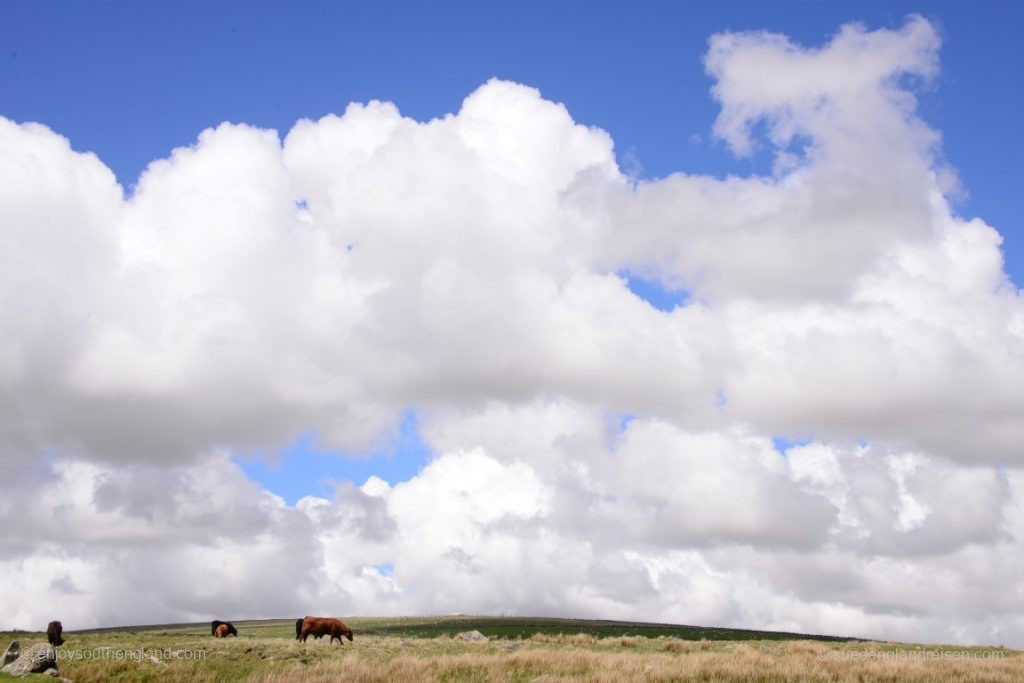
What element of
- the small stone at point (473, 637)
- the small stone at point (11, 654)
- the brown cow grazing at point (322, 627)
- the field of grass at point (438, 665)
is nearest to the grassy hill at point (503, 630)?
the small stone at point (473, 637)

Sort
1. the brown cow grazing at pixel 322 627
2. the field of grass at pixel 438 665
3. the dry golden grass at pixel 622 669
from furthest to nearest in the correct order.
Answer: the brown cow grazing at pixel 322 627, the field of grass at pixel 438 665, the dry golden grass at pixel 622 669

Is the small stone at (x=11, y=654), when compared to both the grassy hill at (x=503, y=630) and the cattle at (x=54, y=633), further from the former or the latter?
the grassy hill at (x=503, y=630)

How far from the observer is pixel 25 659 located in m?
32.4

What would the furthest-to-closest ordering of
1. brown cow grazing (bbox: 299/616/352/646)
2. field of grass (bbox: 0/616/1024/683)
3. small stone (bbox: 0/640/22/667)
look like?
brown cow grazing (bbox: 299/616/352/646), field of grass (bbox: 0/616/1024/683), small stone (bbox: 0/640/22/667)

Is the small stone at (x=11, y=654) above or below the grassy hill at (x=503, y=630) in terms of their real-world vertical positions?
above

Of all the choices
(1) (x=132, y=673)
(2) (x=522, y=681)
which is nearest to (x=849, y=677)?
(2) (x=522, y=681)

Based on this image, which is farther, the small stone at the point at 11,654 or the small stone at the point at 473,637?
the small stone at the point at 473,637

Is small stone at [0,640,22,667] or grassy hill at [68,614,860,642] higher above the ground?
small stone at [0,640,22,667]

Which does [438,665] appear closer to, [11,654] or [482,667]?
[482,667]

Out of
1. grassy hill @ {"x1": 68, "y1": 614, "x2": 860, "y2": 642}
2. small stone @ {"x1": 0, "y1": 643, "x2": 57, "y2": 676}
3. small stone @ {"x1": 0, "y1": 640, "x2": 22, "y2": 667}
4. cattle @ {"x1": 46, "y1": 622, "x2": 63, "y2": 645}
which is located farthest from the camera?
grassy hill @ {"x1": 68, "y1": 614, "x2": 860, "y2": 642}

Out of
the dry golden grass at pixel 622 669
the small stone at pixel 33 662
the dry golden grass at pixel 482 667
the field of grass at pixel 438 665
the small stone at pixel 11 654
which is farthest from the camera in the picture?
the field of grass at pixel 438 665

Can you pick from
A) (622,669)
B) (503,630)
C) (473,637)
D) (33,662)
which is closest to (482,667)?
(622,669)

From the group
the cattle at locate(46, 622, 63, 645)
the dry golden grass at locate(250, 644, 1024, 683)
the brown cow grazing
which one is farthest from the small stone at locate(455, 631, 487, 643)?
the cattle at locate(46, 622, 63, 645)

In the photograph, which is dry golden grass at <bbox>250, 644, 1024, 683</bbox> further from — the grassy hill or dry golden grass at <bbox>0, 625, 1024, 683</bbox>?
the grassy hill
